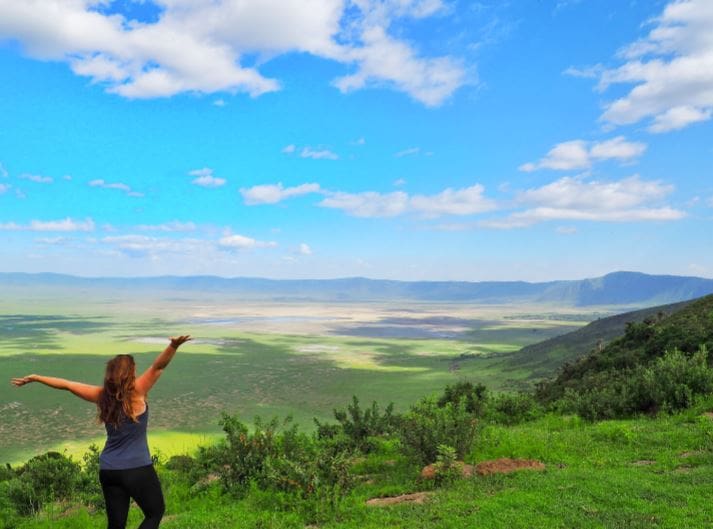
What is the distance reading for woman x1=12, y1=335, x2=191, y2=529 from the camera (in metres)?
5.35

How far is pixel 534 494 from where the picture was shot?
8875 millimetres

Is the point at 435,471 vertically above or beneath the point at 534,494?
beneath

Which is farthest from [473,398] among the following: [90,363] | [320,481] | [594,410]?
[90,363]

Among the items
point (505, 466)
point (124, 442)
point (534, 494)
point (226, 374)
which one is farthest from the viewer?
point (226, 374)

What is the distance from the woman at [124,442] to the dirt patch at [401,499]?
17.1 feet

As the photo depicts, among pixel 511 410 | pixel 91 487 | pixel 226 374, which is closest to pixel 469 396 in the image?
pixel 511 410

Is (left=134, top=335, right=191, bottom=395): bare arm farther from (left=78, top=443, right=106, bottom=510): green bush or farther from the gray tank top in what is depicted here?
(left=78, top=443, right=106, bottom=510): green bush

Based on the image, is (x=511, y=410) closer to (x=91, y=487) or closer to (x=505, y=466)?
(x=505, y=466)

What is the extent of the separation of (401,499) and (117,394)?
6.55 metres

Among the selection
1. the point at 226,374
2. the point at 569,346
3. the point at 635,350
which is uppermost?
the point at 635,350

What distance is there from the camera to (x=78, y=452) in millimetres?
40906

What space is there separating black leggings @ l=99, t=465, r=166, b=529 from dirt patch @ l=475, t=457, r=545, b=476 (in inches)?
284

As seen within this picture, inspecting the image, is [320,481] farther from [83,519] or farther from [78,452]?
[78,452]

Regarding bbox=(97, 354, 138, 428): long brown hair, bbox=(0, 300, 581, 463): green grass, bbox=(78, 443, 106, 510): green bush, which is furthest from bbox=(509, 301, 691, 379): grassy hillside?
bbox=(97, 354, 138, 428): long brown hair
